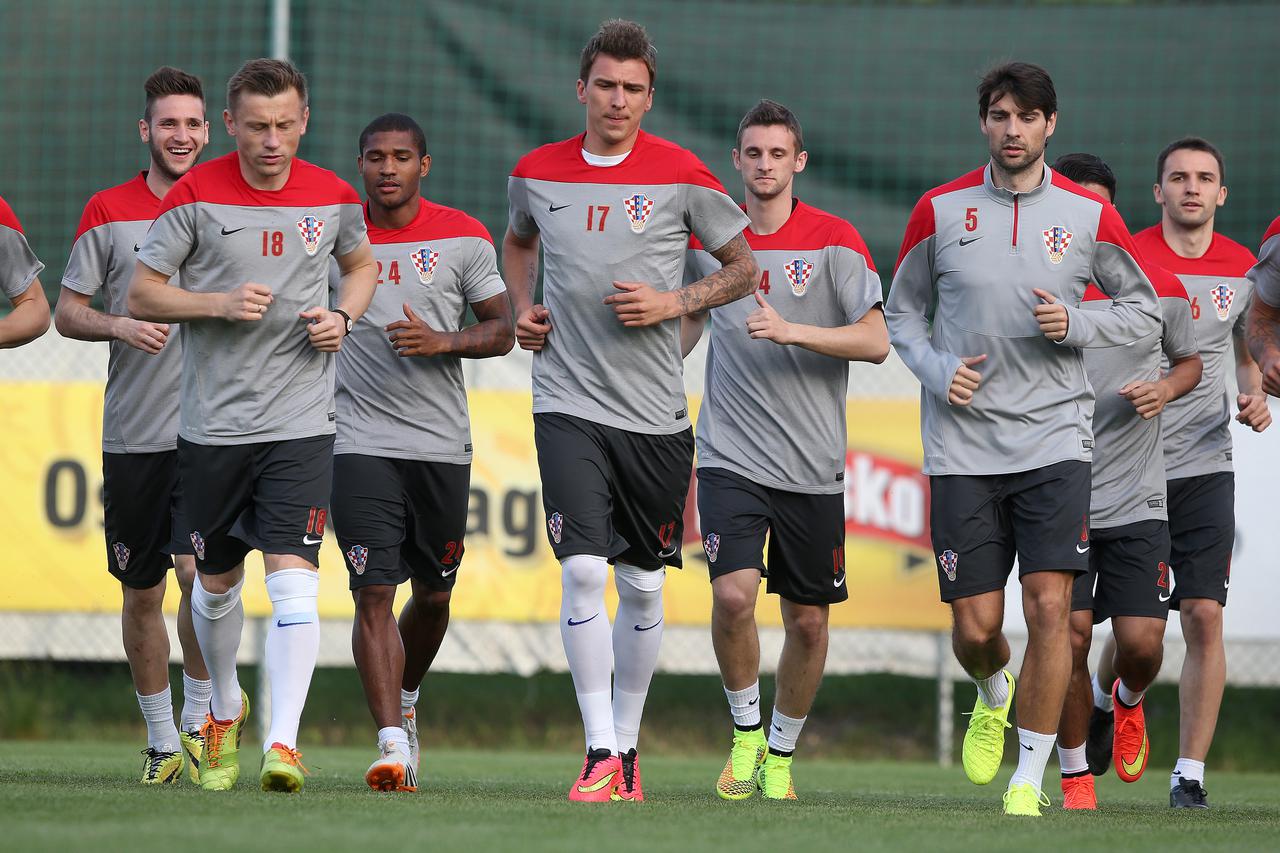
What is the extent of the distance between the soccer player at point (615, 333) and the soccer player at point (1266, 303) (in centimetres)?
222

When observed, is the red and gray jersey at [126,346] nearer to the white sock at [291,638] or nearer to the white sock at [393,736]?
the white sock at [291,638]

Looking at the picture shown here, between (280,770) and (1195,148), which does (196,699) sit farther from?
(1195,148)

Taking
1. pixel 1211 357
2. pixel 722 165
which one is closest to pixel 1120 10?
pixel 722 165

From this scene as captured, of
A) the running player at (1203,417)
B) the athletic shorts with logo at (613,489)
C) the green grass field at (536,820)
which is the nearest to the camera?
the green grass field at (536,820)

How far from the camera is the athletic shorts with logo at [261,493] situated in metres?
5.98

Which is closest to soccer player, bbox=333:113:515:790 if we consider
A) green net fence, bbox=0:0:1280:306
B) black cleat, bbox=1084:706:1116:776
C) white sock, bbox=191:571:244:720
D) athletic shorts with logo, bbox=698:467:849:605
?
white sock, bbox=191:571:244:720

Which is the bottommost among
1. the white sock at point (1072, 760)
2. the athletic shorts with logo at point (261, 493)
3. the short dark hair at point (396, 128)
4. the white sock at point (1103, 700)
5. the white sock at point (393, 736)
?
the white sock at point (1103, 700)

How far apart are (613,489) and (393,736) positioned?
1300 millimetres

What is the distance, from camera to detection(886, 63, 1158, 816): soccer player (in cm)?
613

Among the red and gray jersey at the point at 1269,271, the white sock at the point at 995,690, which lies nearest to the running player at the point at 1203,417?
the red and gray jersey at the point at 1269,271

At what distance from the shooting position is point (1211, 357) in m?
7.54

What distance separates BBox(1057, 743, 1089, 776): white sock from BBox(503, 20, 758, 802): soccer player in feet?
5.86

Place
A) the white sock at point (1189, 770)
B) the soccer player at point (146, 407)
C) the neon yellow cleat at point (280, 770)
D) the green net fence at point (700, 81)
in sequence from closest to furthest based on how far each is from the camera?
the neon yellow cleat at point (280, 770) → the white sock at point (1189, 770) → the soccer player at point (146, 407) → the green net fence at point (700, 81)

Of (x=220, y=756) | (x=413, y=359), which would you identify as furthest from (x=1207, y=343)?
(x=220, y=756)
